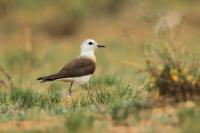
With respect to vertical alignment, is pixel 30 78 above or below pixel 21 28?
below

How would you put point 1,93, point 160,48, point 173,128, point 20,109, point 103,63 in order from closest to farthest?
point 173,128 < point 160,48 < point 20,109 < point 1,93 < point 103,63

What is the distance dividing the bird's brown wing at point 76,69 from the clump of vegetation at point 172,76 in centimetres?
187

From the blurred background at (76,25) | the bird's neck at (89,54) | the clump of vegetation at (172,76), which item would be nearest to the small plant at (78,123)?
the clump of vegetation at (172,76)

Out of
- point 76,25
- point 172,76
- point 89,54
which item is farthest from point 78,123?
point 76,25

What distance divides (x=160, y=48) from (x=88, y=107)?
1.15 metres

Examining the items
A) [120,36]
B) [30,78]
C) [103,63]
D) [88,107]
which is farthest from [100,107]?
[120,36]

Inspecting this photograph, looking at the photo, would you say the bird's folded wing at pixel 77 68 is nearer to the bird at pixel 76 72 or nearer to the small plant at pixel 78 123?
the bird at pixel 76 72

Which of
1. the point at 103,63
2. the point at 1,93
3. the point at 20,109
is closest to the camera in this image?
the point at 20,109

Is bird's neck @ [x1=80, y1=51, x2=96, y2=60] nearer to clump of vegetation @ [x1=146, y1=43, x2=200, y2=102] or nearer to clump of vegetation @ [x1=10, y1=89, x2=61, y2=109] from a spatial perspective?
clump of vegetation @ [x1=10, y1=89, x2=61, y2=109]

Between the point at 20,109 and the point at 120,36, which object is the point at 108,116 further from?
the point at 120,36

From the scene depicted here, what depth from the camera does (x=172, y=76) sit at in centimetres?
866

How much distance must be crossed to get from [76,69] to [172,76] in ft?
7.17

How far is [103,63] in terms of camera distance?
18.6 metres

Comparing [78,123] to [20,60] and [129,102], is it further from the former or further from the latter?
[20,60]
